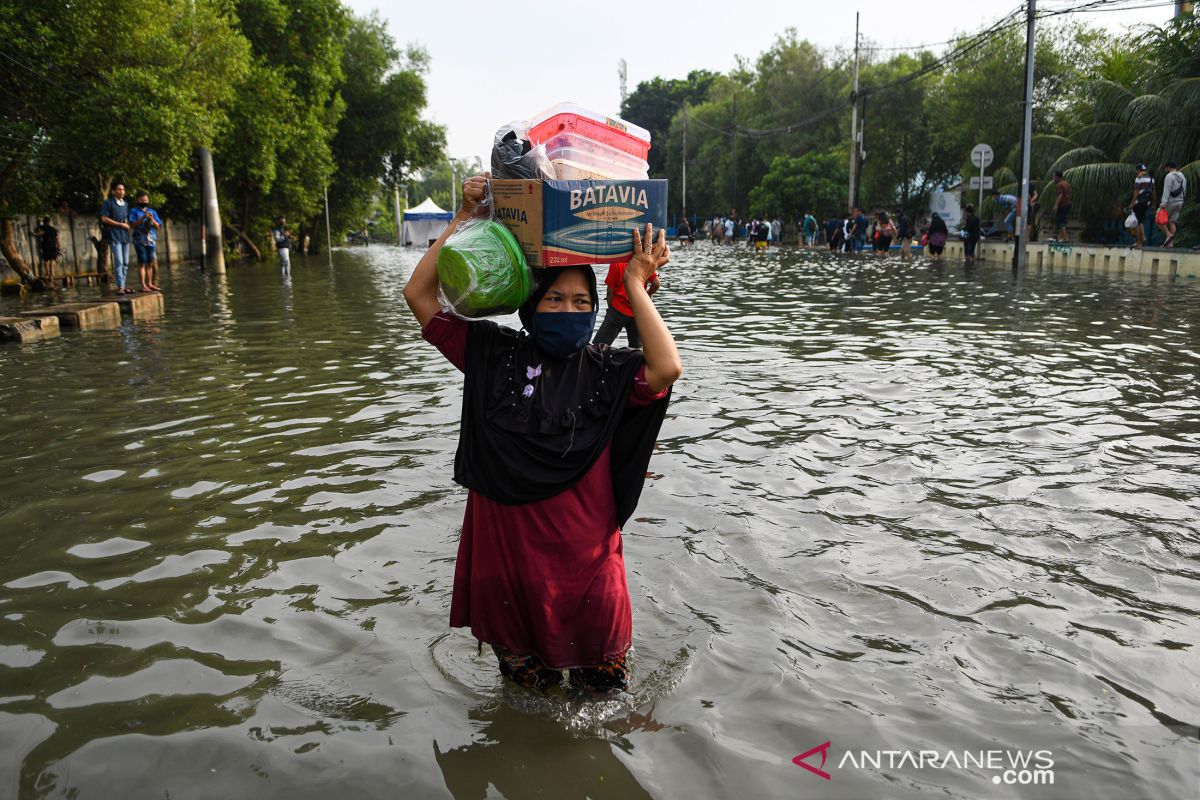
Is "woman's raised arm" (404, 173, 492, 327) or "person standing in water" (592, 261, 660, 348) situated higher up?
"woman's raised arm" (404, 173, 492, 327)

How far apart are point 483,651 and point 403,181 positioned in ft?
151

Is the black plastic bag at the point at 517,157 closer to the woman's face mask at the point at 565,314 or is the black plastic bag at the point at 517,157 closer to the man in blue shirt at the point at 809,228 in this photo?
the woman's face mask at the point at 565,314

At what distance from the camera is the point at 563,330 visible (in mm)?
2926

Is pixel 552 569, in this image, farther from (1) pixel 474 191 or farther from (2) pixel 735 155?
(2) pixel 735 155

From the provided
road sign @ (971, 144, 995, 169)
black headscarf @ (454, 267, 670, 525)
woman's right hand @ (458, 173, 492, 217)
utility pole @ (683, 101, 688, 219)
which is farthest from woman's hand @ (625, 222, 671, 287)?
utility pole @ (683, 101, 688, 219)

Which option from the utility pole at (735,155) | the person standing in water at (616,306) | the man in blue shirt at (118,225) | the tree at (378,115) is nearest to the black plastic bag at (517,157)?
the person standing in water at (616,306)

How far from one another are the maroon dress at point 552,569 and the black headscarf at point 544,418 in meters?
0.05

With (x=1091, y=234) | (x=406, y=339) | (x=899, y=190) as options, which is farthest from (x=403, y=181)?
(x=406, y=339)

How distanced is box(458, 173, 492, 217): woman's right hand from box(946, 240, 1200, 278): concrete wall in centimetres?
2139

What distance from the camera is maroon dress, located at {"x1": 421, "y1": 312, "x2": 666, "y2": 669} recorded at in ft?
9.49

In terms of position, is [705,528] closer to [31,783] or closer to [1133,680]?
[1133,680]

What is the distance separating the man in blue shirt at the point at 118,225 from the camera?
16.1 meters

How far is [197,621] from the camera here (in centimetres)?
391

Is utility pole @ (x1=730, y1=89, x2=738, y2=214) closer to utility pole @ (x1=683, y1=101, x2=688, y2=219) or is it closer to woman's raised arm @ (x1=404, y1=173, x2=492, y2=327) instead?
utility pole @ (x1=683, y1=101, x2=688, y2=219)
